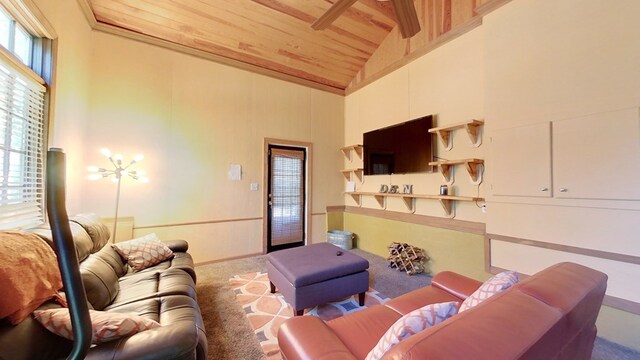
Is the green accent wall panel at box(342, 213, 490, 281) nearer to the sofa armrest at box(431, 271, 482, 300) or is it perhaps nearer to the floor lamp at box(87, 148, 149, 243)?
the sofa armrest at box(431, 271, 482, 300)

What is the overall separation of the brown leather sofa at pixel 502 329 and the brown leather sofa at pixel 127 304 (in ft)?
1.66

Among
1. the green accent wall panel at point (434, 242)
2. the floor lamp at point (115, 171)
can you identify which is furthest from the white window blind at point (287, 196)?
the floor lamp at point (115, 171)

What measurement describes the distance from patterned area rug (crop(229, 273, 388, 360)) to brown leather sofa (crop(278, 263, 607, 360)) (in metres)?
0.83

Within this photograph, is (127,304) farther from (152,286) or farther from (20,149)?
(20,149)

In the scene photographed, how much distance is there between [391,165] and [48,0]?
4.12m

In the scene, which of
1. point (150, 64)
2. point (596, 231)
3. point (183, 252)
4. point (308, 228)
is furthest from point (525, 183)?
point (150, 64)

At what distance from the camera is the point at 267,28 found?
3.65 metres

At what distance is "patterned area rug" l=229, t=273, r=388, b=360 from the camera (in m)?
2.01

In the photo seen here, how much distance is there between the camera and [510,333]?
2.33ft

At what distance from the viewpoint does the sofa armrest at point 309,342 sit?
1.02 m

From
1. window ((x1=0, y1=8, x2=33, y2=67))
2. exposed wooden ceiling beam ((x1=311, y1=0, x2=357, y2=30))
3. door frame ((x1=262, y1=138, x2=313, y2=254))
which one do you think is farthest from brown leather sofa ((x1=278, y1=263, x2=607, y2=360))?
door frame ((x1=262, y1=138, x2=313, y2=254))

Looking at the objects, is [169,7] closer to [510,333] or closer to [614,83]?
Result: [510,333]

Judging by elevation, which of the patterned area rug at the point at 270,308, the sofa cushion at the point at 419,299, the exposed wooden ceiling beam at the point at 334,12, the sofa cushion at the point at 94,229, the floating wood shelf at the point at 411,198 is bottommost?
the patterned area rug at the point at 270,308

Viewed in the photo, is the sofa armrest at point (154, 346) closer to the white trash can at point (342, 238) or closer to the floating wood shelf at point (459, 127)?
the floating wood shelf at point (459, 127)
